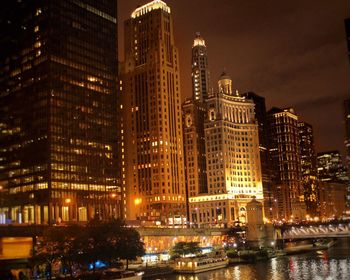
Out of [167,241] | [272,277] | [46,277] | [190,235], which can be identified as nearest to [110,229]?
[46,277]

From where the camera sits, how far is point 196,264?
6068 inches

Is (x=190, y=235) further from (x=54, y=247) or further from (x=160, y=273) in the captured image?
(x=54, y=247)

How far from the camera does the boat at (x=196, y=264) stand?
152 metres

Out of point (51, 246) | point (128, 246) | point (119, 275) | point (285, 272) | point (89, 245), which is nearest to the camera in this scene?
point (119, 275)

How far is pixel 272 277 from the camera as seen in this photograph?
13338cm

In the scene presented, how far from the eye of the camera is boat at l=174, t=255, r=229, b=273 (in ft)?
500

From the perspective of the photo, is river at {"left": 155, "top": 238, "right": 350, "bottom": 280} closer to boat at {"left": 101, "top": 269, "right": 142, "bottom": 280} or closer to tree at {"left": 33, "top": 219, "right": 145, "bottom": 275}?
tree at {"left": 33, "top": 219, "right": 145, "bottom": 275}

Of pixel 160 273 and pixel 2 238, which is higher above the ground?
pixel 2 238

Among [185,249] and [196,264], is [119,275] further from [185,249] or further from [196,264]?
[185,249]

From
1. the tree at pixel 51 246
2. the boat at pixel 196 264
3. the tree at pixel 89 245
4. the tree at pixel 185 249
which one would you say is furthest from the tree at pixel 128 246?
the tree at pixel 185 249

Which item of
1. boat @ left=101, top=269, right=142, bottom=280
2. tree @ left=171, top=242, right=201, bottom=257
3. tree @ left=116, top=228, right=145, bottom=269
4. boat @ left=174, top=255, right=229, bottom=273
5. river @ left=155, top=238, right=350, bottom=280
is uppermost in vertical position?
tree @ left=116, top=228, right=145, bottom=269

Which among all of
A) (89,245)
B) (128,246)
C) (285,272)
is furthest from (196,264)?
(89,245)

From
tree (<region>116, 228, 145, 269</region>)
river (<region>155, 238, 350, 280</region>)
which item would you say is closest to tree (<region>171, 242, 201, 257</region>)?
river (<region>155, 238, 350, 280</region>)

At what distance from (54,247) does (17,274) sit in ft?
57.9
